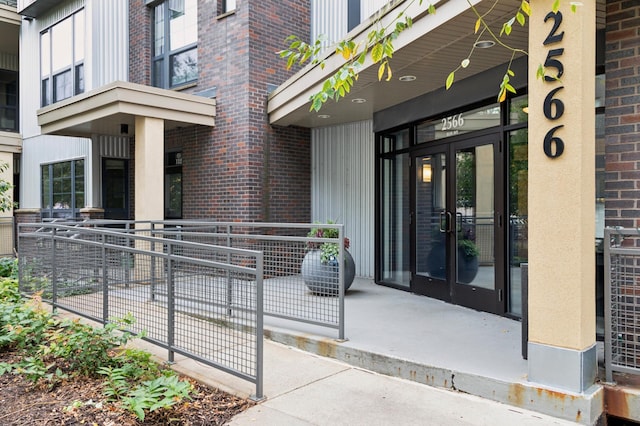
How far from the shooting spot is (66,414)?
11.5 feet

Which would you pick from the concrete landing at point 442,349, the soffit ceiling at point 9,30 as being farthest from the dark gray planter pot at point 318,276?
the soffit ceiling at point 9,30

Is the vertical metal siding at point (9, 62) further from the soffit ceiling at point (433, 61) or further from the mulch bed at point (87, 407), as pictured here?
the mulch bed at point (87, 407)

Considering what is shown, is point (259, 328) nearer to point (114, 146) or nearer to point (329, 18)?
point (329, 18)

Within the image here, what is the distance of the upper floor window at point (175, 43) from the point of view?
1023cm

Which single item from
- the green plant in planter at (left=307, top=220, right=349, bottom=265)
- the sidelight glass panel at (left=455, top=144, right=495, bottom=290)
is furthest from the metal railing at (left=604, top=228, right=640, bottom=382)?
the green plant in planter at (left=307, top=220, right=349, bottom=265)

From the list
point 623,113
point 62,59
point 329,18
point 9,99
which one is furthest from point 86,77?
point 623,113

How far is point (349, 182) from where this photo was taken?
9.39m

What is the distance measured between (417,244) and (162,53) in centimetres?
725

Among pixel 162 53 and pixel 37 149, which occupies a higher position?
pixel 162 53

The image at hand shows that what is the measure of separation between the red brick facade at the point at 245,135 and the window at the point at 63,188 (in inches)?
180

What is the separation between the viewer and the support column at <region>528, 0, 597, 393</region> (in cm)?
339

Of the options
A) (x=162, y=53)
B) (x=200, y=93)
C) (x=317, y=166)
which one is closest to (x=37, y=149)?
(x=162, y=53)

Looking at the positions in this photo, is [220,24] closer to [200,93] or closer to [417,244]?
[200,93]

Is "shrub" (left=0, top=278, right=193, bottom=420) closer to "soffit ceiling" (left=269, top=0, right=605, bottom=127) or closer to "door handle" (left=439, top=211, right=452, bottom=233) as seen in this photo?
"soffit ceiling" (left=269, top=0, right=605, bottom=127)
